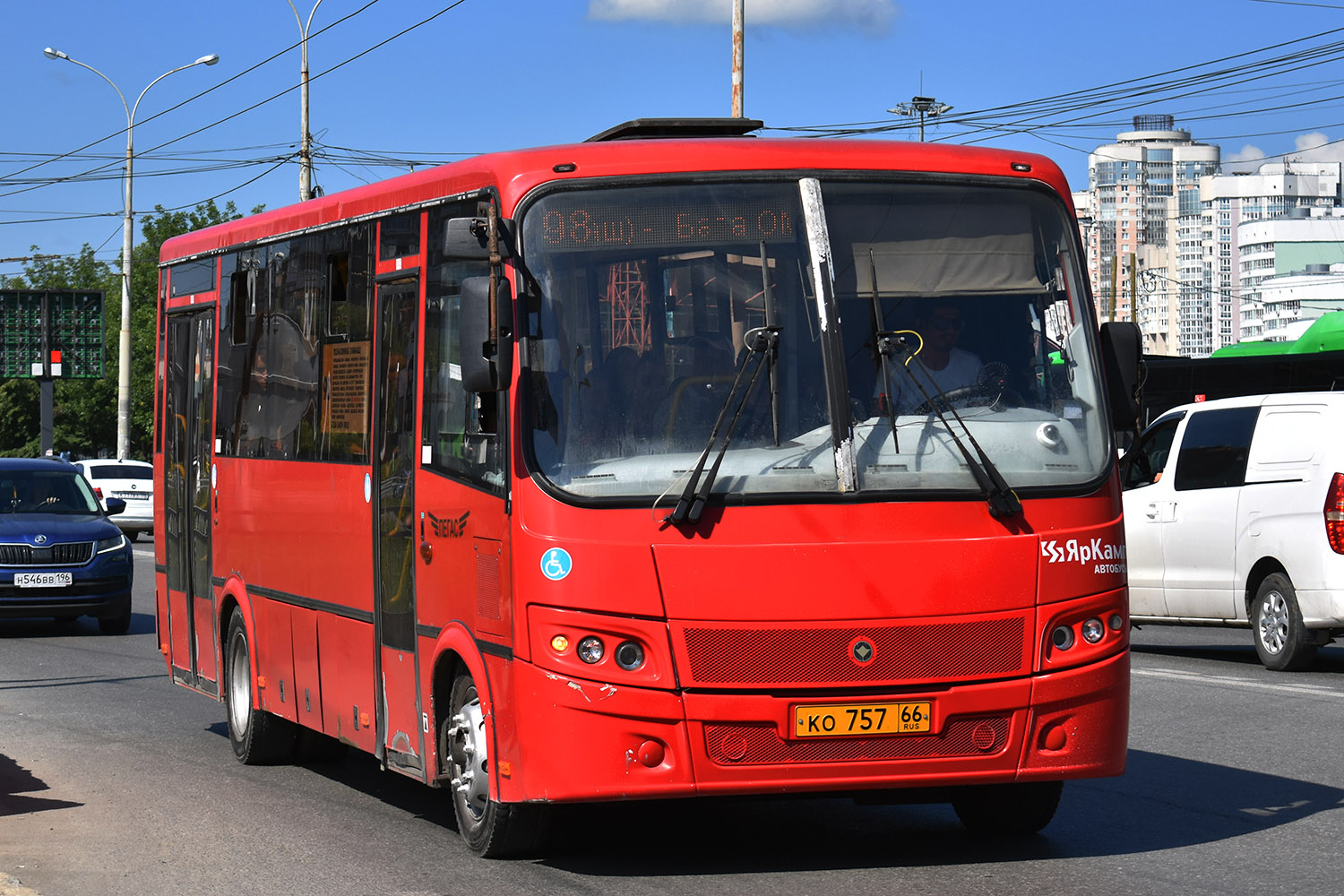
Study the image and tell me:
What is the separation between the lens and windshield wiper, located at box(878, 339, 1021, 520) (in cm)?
701

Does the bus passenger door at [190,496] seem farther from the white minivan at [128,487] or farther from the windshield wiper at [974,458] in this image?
the white minivan at [128,487]

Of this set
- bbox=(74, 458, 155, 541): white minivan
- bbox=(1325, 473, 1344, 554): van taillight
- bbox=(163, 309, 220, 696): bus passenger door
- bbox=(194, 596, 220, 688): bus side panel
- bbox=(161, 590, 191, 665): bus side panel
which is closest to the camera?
bbox=(194, 596, 220, 688): bus side panel

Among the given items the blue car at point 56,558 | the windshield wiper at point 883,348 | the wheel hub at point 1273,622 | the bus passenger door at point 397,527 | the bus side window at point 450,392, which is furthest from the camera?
the blue car at point 56,558

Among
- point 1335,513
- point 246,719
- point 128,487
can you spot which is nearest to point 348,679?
point 246,719

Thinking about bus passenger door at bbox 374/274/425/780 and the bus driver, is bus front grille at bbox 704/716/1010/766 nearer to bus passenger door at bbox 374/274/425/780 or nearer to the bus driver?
the bus driver

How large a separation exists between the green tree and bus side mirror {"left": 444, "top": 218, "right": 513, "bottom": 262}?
55.0 metres

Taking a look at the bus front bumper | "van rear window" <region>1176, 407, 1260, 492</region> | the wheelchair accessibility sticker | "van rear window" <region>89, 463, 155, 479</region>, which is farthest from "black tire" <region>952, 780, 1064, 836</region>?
"van rear window" <region>89, 463, 155, 479</region>

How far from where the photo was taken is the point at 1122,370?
297 inches

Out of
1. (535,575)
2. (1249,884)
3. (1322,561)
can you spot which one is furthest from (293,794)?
(1322,561)

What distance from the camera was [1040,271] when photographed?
750cm

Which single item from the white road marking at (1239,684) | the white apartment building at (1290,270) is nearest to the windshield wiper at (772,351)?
the white road marking at (1239,684)

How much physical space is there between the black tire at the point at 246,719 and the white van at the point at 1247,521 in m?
7.09

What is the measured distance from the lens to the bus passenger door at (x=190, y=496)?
38.3 ft

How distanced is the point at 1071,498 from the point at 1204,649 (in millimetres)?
10901
